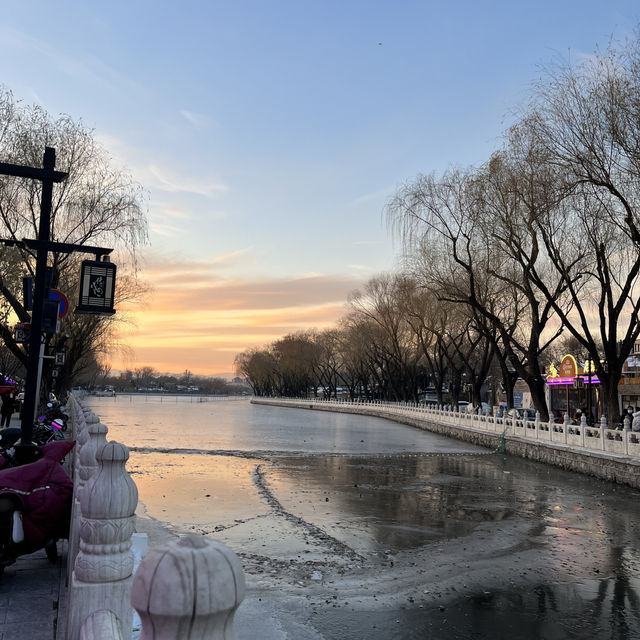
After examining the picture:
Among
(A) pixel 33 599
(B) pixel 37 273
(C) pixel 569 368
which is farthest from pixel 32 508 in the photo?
(C) pixel 569 368

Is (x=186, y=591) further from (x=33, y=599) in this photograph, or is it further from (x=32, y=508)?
(x=32, y=508)

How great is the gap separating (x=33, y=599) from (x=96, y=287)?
555 cm

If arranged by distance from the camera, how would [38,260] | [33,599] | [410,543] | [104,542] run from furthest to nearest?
[410,543] → [38,260] → [33,599] → [104,542]

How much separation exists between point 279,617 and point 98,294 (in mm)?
5682

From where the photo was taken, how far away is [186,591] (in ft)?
3.75

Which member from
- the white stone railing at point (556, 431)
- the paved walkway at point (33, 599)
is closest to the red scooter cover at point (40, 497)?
the paved walkway at point (33, 599)

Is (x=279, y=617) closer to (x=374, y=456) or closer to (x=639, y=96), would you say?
(x=639, y=96)

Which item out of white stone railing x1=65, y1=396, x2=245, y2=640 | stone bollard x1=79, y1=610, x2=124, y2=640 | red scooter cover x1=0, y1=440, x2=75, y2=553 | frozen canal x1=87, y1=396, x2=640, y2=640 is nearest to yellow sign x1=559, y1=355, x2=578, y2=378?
frozen canal x1=87, y1=396, x2=640, y2=640

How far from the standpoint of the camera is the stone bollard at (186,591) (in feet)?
3.75

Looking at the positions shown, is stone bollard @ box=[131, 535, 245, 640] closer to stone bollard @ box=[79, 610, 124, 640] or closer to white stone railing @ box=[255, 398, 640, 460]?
stone bollard @ box=[79, 610, 124, 640]

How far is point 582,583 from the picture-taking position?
718 cm

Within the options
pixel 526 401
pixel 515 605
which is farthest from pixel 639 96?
pixel 526 401

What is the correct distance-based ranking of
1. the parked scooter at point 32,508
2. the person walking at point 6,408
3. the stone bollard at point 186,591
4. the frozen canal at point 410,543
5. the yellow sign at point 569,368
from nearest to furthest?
the stone bollard at point 186,591 → the parked scooter at point 32,508 → the frozen canal at point 410,543 → the person walking at point 6,408 → the yellow sign at point 569,368

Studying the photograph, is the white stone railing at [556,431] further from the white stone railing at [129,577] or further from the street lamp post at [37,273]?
the white stone railing at [129,577]
